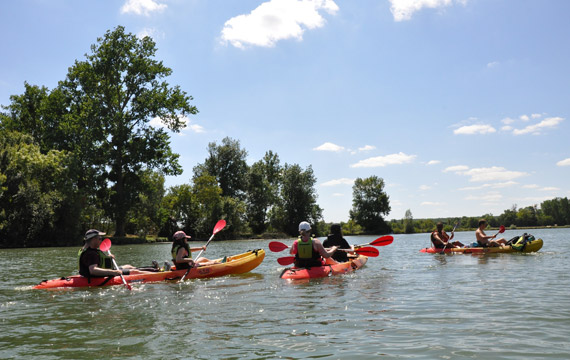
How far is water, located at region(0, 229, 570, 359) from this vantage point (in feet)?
14.6

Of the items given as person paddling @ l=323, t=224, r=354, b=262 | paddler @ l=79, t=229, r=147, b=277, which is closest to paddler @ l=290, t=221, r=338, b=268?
person paddling @ l=323, t=224, r=354, b=262

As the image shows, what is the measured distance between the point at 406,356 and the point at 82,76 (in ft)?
117

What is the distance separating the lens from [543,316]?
5707 mm

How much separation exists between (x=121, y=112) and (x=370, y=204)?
46579mm

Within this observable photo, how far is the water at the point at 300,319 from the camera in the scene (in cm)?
445

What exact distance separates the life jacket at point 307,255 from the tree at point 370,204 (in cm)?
6201

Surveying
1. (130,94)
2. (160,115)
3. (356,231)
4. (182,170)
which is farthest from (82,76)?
(356,231)

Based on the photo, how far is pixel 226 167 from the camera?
61.0m

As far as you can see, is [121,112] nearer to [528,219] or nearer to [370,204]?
[370,204]

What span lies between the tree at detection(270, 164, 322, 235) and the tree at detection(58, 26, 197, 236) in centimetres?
2529

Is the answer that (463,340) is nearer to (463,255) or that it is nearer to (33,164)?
(463,255)

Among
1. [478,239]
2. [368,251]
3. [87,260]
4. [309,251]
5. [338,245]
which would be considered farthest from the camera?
[478,239]

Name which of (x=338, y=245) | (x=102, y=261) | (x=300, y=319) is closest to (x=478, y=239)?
(x=338, y=245)

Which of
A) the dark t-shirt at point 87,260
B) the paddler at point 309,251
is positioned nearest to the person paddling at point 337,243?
the paddler at point 309,251
